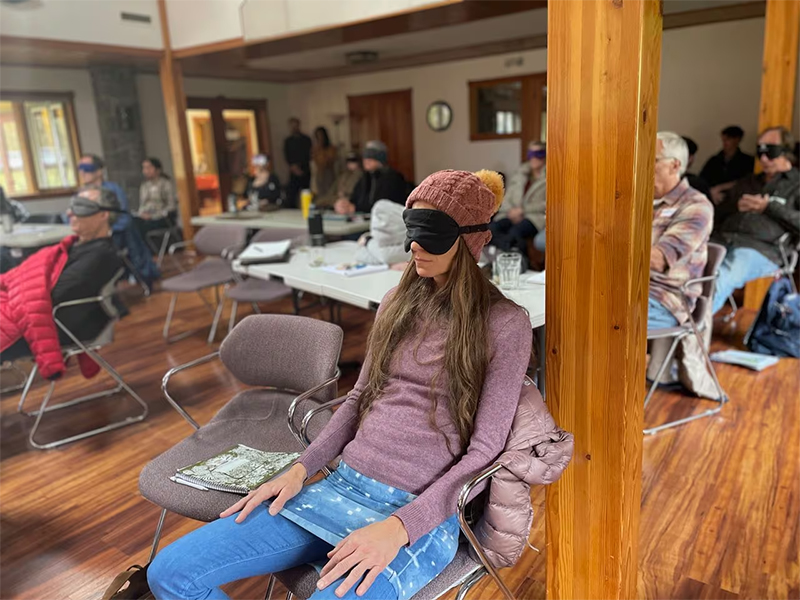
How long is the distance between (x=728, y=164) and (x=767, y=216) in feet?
6.16

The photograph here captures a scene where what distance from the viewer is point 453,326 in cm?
156

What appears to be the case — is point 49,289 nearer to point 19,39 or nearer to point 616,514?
point 616,514

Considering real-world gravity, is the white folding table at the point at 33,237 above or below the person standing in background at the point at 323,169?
below

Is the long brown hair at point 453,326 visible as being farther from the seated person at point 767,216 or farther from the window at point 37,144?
the window at point 37,144

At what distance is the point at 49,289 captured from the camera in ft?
10.1

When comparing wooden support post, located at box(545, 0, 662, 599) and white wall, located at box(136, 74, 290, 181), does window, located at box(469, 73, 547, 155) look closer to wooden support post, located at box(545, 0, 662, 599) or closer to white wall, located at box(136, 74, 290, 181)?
white wall, located at box(136, 74, 290, 181)

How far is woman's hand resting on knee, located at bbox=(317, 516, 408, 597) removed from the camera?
4.17 feet

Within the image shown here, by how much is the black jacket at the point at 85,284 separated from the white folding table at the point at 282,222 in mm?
1486

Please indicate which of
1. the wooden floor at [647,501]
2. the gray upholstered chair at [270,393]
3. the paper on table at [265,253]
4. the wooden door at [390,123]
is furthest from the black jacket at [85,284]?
the wooden door at [390,123]

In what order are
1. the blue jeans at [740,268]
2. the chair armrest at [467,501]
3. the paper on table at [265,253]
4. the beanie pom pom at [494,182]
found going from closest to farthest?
the chair armrest at [467,501], the beanie pom pom at [494,182], the paper on table at [265,253], the blue jeans at [740,268]

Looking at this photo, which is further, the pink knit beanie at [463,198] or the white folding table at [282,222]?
the white folding table at [282,222]

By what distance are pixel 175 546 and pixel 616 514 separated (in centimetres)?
112

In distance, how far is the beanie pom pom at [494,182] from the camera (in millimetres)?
1693

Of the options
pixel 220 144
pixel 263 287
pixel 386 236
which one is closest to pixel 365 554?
pixel 386 236
